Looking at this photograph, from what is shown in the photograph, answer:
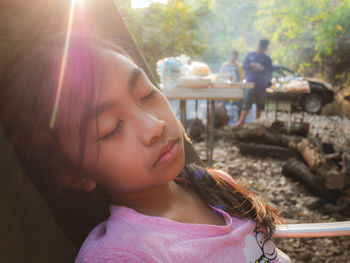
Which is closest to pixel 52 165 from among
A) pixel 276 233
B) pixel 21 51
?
pixel 21 51

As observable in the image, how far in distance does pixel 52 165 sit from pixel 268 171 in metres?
3.34

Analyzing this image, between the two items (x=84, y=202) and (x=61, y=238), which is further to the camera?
(x=84, y=202)

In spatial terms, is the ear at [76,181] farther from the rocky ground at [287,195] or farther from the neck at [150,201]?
the rocky ground at [287,195]

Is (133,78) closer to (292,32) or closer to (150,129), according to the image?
(150,129)

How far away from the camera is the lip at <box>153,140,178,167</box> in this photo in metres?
0.69

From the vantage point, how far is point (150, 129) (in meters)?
0.65

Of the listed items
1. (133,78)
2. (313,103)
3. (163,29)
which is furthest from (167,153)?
(163,29)

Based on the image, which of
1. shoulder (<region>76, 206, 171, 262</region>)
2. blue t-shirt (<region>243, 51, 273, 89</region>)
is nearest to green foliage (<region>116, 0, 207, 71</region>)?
blue t-shirt (<region>243, 51, 273, 89</region>)

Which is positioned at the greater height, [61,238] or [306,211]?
[61,238]

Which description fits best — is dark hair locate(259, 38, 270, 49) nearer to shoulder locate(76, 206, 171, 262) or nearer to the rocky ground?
the rocky ground

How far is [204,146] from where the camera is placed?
192 inches

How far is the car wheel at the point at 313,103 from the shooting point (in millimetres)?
8148

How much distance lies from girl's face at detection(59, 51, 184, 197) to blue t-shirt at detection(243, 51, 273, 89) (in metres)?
5.22

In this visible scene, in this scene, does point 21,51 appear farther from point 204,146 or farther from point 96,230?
point 204,146
